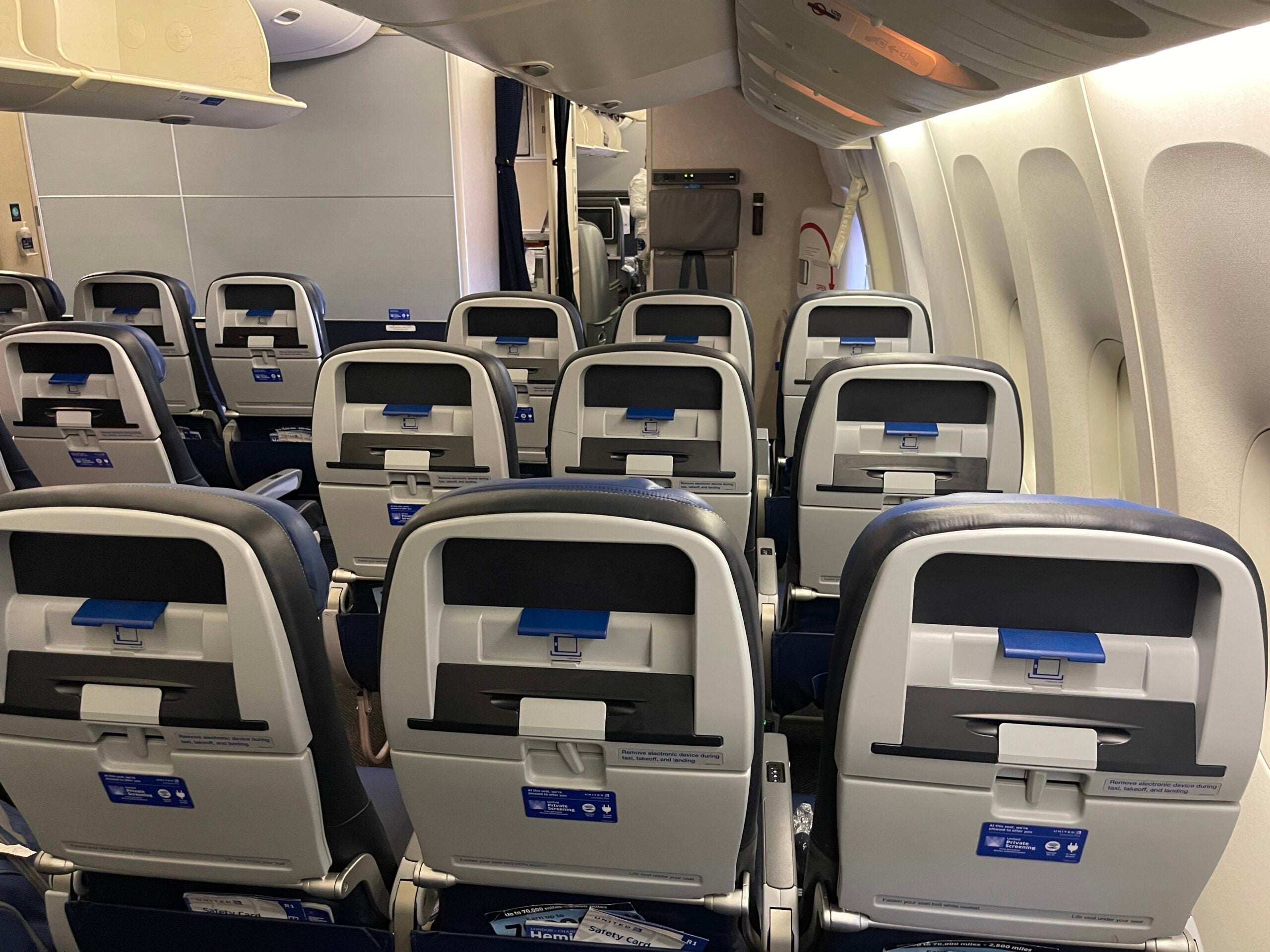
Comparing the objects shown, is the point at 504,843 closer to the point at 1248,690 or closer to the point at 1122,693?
the point at 1122,693

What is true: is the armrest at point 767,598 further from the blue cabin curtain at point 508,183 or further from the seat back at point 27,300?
the blue cabin curtain at point 508,183

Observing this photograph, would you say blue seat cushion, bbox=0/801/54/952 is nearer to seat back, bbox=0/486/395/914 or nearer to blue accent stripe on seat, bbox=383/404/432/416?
seat back, bbox=0/486/395/914

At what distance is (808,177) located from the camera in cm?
860

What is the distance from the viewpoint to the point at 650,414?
288 cm

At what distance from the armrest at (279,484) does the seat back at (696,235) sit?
5.16 meters

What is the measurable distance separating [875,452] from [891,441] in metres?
0.07

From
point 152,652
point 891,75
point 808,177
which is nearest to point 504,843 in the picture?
point 152,652

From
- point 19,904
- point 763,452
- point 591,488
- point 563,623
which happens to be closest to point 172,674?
point 563,623

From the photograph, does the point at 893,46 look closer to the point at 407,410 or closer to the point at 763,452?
the point at 407,410

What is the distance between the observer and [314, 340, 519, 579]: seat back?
2.78 meters

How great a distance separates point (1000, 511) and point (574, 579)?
0.67 metres

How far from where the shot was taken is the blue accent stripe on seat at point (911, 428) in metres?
2.69

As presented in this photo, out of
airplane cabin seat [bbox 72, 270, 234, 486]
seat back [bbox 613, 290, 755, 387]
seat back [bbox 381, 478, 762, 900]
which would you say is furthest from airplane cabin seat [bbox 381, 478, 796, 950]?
airplane cabin seat [bbox 72, 270, 234, 486]

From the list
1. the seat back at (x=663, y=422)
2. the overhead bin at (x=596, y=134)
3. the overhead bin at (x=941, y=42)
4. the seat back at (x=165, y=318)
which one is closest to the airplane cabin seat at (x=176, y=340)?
the seat back at (x=165, y=318)
